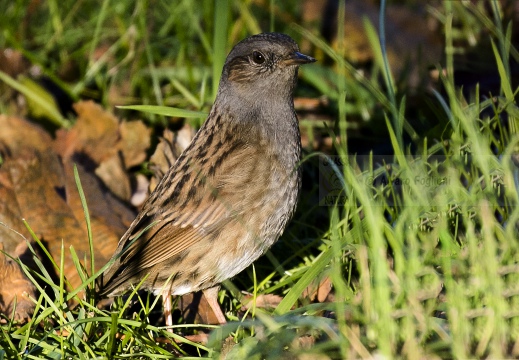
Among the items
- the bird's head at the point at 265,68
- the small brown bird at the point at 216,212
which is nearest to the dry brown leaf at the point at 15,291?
the small brown bird at the point at 216,212

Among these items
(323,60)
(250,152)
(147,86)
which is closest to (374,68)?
(323,60)

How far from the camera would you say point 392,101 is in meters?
4.18

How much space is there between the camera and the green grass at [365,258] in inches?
116

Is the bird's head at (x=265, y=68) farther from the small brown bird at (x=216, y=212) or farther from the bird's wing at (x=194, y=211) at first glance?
the bird's wing at (x=194, y=211)

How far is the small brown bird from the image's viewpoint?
4.32m

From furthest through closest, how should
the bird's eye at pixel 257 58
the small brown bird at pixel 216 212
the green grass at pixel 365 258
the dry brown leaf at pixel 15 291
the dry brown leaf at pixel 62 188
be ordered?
the bird's eye at pixel 257 58 → the dry brown leaf at pixel 62 188 → the small brown bird at pixel 216 212 → the dry brown leaf at pixel 15 291 → the green grass at pixel 365 258

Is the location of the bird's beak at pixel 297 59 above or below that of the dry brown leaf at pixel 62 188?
above

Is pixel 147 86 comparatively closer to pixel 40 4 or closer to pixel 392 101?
pixel 40 4

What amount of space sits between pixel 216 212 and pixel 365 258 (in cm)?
156

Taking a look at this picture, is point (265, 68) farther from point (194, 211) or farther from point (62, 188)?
point (62, 188)

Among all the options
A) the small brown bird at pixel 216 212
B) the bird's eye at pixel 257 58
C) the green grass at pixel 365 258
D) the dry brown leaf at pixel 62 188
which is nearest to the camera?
the green grass at pixel 365 258

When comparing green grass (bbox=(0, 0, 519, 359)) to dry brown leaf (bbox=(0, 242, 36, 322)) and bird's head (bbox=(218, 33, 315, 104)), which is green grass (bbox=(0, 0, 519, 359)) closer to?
dry brown leaf (bbox=(0, 242, 36, 322))

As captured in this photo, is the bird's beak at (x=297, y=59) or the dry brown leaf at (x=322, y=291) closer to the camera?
the dry brown leaf at (x=322, y=291)

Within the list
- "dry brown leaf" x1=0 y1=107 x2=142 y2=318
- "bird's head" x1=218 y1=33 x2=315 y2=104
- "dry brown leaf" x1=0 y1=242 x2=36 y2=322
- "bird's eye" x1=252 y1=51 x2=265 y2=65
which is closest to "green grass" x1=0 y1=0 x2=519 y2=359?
"dry brown leaf" x1=0 y1=242 x2=36 y2=322
